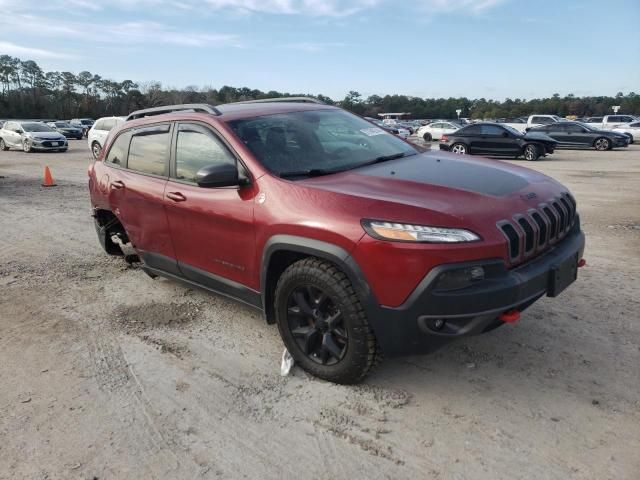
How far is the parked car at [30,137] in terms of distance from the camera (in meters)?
23.7

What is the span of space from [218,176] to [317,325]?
1.13 metres

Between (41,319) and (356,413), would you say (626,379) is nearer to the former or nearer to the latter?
(356,413)

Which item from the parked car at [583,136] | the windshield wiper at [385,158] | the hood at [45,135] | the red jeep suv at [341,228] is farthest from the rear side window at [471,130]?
the hood at [45,135]

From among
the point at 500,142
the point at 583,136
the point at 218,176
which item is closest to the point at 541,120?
the point at 583,136

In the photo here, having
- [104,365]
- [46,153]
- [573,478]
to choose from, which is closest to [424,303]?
[573,478]

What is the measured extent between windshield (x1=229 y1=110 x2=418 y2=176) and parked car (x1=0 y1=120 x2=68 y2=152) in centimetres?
2355

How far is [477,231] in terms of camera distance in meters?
2.69

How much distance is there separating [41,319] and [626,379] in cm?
450

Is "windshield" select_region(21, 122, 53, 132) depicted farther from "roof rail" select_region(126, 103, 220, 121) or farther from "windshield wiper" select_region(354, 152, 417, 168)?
"windshield wiper" select_region(354, 152, 417, 168)

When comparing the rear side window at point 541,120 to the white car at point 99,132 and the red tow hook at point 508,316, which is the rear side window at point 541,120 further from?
the red tow hook at point 508,316

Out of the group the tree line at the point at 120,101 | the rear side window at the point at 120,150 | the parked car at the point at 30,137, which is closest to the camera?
the rear side window at the point at 120,150

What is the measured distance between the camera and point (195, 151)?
389 cm

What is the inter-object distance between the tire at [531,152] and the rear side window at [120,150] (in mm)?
17627

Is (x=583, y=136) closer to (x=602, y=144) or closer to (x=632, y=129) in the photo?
(x=602, y=144)
